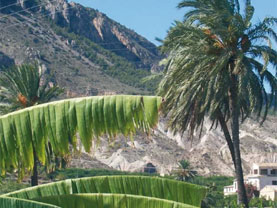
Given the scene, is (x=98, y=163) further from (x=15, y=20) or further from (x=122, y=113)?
(x=122, y=113)

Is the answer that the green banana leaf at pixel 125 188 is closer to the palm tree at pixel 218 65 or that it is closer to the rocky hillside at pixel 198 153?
the palm tree at pixel 218 65

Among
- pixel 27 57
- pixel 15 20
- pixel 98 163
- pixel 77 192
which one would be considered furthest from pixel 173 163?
pixel 77 192

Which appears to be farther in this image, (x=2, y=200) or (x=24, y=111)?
(x=24, y=111)

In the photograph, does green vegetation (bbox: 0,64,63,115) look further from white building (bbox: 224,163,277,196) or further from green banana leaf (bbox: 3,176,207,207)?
white building (bbox: 224,163,277,196)

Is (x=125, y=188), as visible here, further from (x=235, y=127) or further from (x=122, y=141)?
(x=122, y=141)

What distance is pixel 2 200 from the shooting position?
600 cm

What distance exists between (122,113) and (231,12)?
17260 millimetres

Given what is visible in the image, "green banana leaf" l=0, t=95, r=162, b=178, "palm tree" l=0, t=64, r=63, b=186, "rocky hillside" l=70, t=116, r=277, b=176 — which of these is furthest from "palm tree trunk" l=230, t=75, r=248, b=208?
"rocky hillside" l=70, t=116, r=277, b=176

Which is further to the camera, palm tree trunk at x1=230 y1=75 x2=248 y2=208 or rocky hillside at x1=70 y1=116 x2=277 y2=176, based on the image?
rocky hillside at x1=70 y1=116 x2=277 y2=176

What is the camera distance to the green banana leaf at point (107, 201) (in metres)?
6.88

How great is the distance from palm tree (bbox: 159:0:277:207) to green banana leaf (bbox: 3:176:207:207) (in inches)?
542

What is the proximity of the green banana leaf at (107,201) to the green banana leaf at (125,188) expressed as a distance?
61cm

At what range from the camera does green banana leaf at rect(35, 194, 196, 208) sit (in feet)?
22.6

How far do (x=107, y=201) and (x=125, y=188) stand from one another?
0.98 meters
